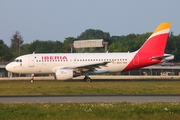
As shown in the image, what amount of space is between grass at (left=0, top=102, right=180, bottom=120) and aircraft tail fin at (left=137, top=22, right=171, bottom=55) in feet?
89.8

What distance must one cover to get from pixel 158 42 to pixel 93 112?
2998cm

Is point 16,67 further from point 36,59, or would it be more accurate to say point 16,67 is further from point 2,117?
point 2,117

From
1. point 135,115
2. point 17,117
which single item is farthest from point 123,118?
point 17,117

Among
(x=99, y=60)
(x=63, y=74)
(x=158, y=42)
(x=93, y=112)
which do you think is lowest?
(x=93, y=112)

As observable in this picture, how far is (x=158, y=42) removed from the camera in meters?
44.5

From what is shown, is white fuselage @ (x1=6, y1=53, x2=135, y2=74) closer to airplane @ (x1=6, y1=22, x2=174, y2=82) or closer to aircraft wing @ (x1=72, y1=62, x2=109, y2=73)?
airplane @ (x1=6, y1=22, x2=174, y2=82)

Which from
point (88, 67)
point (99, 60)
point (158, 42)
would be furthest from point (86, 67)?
point (158, 42)

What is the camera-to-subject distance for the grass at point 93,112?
14.9 m

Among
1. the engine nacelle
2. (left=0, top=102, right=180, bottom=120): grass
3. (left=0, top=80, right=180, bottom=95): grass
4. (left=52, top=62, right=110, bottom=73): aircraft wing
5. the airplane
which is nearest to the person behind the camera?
(left=0, top=102, right=180, bottom=120): grass

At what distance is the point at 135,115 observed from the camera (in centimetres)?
1525

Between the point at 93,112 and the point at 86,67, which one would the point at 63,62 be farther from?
the point at 93,112

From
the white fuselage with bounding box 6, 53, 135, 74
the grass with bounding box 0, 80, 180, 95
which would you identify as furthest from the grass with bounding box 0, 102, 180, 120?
the white fuselage with bounding box 6, 53, 135, 74

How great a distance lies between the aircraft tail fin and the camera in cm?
4444

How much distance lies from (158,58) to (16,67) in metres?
16.2
